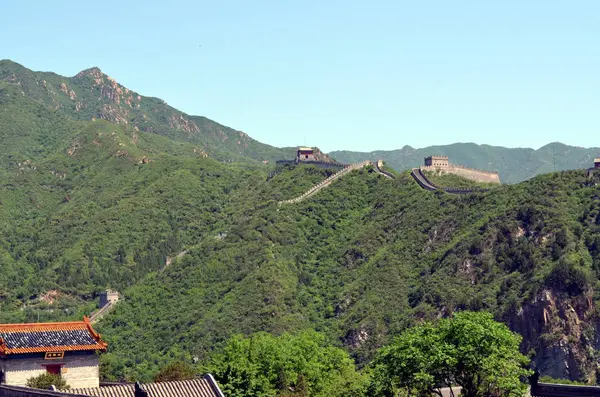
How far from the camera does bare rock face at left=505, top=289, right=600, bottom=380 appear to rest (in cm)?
13362

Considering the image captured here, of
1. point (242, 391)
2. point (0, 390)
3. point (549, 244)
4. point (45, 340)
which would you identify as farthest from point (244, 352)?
point (549, 244)

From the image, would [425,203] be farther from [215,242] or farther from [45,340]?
[45,340]

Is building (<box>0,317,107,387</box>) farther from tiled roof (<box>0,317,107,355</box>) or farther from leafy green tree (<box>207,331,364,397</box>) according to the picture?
leafy green tree (<box>207,331,364,397</box>)

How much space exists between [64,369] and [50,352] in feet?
4.33

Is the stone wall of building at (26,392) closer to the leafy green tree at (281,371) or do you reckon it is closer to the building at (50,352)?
the building at (50,352)

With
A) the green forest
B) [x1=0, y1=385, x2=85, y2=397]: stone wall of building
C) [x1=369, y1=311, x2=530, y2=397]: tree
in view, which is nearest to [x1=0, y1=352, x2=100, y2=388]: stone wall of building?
[x1=0, y1=385, x2=85, y2=397]: stone wall of building

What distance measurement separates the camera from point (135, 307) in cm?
18250

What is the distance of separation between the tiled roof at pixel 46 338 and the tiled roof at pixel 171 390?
12.6 metres

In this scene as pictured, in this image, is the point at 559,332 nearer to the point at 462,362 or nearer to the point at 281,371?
the point at 281,371

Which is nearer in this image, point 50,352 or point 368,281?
point 50,352

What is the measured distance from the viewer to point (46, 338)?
6600 cm

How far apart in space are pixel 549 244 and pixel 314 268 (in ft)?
144

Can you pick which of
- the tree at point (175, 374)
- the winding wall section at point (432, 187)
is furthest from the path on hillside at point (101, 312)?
the tree at point (175, 374)

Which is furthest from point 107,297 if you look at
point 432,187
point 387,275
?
point 432,187
